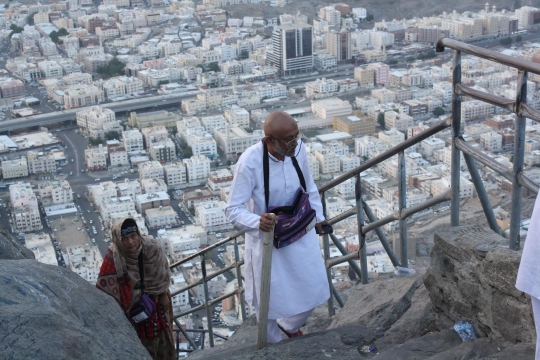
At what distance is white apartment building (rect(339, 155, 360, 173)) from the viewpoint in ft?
44.4

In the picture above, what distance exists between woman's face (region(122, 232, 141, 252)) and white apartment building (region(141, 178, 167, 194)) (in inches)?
454

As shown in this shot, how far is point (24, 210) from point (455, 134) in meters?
11.2

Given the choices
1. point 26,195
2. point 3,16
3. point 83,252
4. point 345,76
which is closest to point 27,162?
point 26,195

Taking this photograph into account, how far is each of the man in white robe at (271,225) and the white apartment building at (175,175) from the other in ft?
40.3

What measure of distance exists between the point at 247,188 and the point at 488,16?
2258cm

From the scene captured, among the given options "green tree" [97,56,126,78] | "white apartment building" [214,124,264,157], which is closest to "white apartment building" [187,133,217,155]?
"white apartment building" [214,124,264,157]

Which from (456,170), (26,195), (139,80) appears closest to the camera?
(456,170)

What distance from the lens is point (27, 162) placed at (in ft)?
47.5

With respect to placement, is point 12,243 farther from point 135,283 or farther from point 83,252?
point 83,252

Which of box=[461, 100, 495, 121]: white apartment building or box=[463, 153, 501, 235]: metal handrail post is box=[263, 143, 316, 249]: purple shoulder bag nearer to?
box=[463, 153, 501, 235]: metal handrail post

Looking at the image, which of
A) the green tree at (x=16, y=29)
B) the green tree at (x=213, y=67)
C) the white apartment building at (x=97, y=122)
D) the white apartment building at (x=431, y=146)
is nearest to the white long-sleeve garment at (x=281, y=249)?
the white apartment building at (x=431, y=146)

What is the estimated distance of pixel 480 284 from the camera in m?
1.37

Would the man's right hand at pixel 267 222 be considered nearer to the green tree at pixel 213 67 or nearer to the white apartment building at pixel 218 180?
the white apartment building at pixel 218 180

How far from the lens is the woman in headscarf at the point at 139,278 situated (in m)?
1.65
